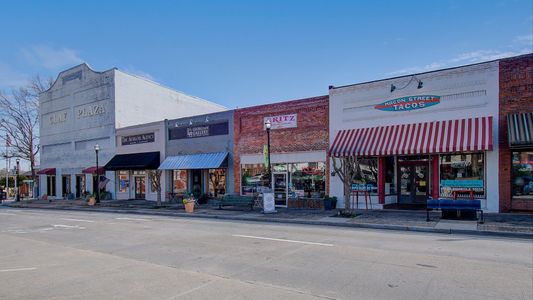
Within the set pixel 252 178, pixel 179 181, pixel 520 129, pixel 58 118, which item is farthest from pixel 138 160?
pixel 520 129

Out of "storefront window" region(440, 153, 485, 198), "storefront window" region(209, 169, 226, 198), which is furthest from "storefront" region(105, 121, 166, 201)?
"storefront window" region(440, 153, 485, 198)

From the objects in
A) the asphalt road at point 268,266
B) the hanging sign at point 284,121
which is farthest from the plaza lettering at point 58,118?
the asphalt road at point 268,266

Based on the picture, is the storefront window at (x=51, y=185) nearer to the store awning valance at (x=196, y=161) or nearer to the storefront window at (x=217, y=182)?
the store awning valance at (x=196, y=161)

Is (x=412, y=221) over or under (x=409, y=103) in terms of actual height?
under

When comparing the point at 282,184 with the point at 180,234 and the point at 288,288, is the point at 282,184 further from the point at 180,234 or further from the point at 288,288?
the point at 288,288

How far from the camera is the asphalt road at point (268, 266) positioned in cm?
572

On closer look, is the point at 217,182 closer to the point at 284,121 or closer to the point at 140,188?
the point at 284,121

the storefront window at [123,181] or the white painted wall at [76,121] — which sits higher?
the white painted wall at [76,121]

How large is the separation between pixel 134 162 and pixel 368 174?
18.7 meters

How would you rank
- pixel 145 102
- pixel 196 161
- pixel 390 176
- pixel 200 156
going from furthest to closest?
pixel 145 102 → pixel 200 156 → pixel 196 161 → pixel 390 176

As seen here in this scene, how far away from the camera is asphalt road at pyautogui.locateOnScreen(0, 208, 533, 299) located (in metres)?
5.72

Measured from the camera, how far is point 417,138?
55.1 feet

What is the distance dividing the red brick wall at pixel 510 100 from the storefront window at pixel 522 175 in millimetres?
270

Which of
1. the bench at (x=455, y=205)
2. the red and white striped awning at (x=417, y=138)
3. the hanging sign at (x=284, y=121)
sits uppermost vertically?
the hanging sign at (x=284, y=121)
